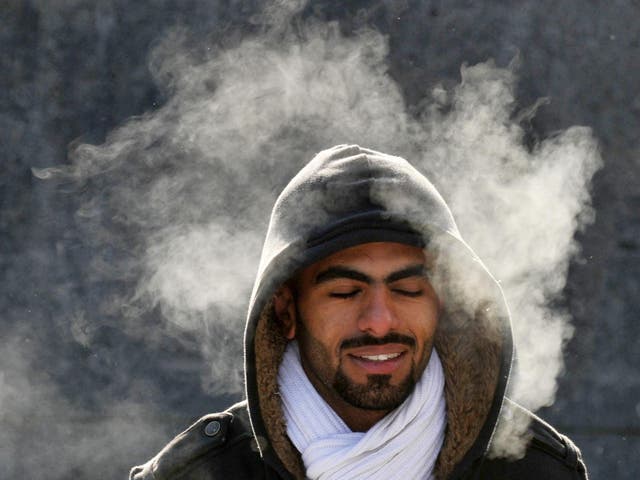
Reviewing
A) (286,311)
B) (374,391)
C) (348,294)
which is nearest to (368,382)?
(374,391)

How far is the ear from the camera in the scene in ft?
11.3

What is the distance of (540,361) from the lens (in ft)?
16.0

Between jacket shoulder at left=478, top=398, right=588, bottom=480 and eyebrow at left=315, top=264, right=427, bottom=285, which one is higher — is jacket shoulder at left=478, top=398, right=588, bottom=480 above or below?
below

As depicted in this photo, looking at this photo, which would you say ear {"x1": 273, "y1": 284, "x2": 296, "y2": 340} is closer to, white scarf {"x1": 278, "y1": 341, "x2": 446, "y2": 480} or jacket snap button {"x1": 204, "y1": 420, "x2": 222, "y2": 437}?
white scarf {"x1": 278, "y1": 341, "x2": 446, "y2": 480}

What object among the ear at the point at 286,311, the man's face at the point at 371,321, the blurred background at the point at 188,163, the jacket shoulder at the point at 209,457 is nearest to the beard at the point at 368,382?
the man's face at the point at 371,321

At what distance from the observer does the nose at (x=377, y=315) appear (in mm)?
3191

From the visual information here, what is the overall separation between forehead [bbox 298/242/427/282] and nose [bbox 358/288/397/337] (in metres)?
0.06

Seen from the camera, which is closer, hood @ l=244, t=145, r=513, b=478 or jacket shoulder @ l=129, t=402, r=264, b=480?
hood @ l=244, t=145, r=513, b=478

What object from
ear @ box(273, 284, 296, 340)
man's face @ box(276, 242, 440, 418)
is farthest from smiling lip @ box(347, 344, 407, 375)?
ear @ box(273, 284, 296, 340)

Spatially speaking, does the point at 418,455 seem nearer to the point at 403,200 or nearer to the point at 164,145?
the point at 403,200

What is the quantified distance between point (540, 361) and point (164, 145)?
6.62 ft

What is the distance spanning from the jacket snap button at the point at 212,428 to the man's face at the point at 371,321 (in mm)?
366

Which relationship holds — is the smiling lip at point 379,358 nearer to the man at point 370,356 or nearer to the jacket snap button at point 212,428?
the man at point 370,356

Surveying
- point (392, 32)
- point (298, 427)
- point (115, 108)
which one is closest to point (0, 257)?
point (115, 108)
